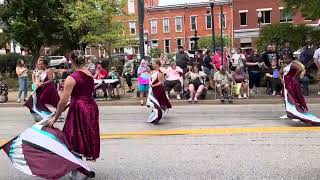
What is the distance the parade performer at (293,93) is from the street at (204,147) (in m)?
0.27

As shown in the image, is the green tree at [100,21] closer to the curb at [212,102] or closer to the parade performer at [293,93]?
the curb at [212,102]

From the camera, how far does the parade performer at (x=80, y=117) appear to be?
6.86 m

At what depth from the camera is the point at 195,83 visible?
58.2 ft

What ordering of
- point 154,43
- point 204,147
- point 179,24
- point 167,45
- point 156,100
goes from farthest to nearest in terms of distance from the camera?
1. point 154,43
2. point 167,45
3. point 179,24
4. point 156,100
5. point 204,147

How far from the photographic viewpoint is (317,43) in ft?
72.5

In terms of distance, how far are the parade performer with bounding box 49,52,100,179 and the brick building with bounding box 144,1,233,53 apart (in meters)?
61.6

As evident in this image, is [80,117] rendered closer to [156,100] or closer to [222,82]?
[156,100]

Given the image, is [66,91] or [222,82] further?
[222,82]

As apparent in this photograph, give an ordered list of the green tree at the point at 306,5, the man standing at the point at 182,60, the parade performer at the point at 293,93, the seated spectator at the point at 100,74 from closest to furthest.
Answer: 1. the parade performer at the point at 293,93
2. the green tree at the point at 306,5
3. the seated spectator at the point at 100,74
4. the man standing at the point at 182,60

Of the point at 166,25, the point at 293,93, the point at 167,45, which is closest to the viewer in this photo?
the point at 293,93

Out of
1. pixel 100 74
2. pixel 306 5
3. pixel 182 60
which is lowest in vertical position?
pixel 100 74

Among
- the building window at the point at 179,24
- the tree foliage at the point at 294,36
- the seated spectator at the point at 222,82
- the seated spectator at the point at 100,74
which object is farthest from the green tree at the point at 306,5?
the building window at the point at 179,24

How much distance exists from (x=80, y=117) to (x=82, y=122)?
0.24 ft

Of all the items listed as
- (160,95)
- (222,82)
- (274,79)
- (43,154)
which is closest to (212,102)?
(222,82)
